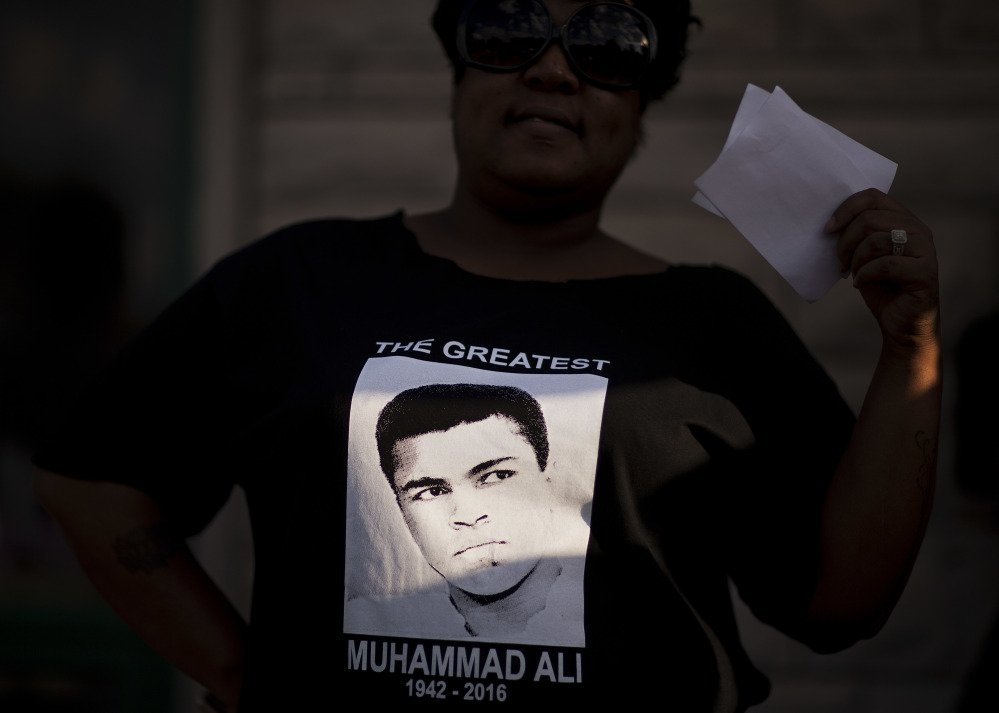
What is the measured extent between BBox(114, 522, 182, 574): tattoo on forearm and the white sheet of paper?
1.10 meters

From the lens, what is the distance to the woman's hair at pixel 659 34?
184cm

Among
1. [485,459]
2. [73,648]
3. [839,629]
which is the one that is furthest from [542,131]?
[73,648]

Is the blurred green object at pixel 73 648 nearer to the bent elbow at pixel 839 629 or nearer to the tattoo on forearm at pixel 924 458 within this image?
the bent elbow at pixel 839 629

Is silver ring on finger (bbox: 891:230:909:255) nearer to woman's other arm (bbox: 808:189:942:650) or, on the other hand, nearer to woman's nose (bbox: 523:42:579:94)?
woman's other arm (bbox: 808:189:942:650)

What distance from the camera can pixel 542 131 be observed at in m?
1.72

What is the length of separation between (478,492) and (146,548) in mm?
676

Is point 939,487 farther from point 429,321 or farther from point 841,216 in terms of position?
point 429,321

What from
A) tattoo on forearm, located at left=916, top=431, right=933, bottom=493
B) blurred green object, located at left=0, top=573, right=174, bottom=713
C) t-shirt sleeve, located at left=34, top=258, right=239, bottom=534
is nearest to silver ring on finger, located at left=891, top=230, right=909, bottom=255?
tattoo on forearm, located at left=916, top=431, right=933, bottom=493

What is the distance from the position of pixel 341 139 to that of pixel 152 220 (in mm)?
761

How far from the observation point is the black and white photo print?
4.83 ft

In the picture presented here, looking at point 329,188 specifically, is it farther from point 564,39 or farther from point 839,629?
point 839,629

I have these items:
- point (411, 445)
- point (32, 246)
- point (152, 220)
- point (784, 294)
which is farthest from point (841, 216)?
point (32, 246)

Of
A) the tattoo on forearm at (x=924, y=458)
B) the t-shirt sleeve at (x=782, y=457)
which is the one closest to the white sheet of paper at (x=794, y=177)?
the t-shirt sleeve at (x=782, y=457)

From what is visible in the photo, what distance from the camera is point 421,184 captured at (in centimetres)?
338
